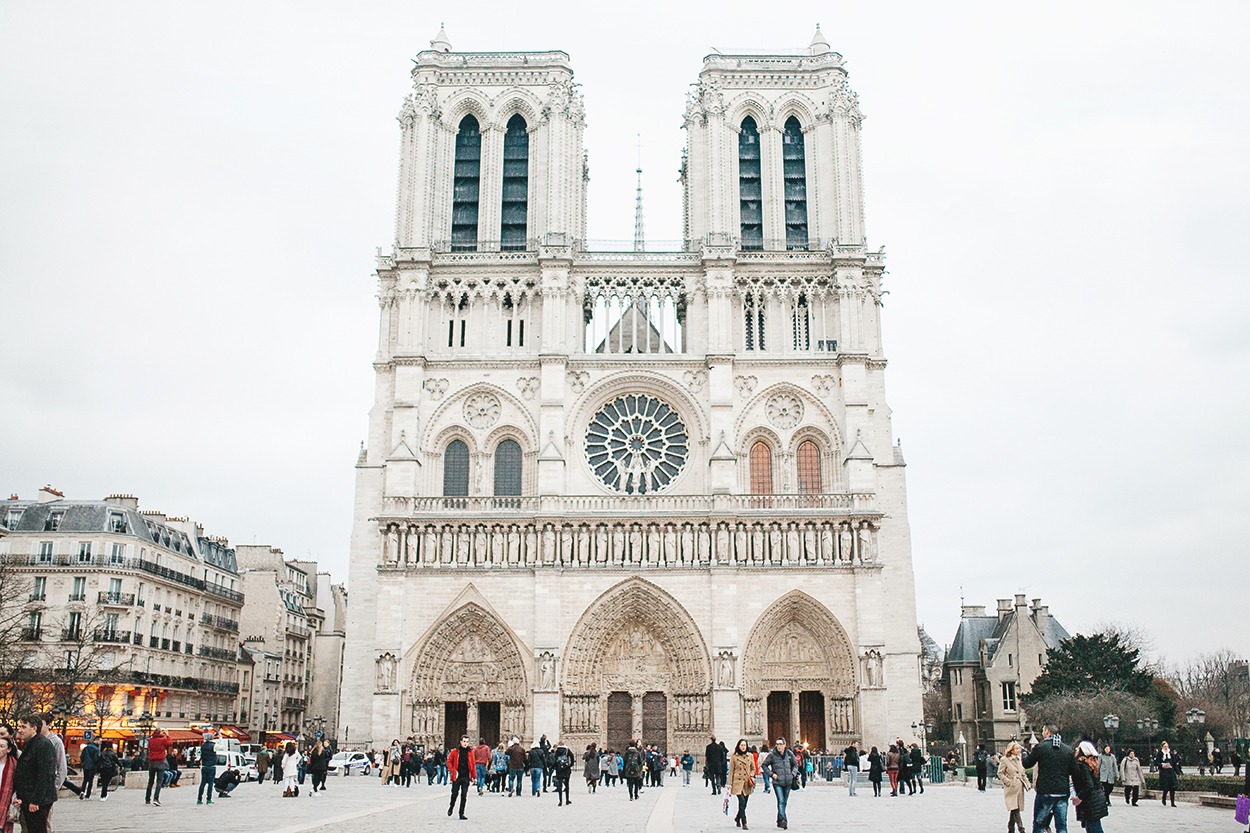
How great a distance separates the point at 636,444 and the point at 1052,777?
27050 millimetres

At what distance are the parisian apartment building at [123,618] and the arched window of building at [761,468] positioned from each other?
58.9 feet

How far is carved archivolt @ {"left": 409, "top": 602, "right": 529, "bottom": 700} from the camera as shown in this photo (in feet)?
113

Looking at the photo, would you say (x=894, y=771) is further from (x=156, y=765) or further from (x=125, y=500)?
(x=125, y=500)

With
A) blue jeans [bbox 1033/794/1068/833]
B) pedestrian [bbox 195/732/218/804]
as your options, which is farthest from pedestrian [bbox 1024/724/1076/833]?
pedestrian [bbox 195/732/218/804]

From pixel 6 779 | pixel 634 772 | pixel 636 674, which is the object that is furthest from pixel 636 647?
pixel 6 779

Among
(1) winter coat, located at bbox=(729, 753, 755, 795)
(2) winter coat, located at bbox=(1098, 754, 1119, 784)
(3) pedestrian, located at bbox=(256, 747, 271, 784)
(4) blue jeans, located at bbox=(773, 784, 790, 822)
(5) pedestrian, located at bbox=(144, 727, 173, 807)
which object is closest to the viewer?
(4) blue jeans, located at bbox=(773, 784, 790, 822)

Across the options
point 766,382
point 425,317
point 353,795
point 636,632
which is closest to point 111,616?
point 425,317

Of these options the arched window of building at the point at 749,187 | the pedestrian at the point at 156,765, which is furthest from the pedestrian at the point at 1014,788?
the arched window of building at the point at 749,187

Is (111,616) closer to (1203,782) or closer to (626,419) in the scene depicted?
(626,419)

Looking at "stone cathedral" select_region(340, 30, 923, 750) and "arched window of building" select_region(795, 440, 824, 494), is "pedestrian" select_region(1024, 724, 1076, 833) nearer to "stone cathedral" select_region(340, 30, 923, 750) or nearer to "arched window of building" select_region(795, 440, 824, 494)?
"stone cathedral" select_region(340, 30, 923, 750)

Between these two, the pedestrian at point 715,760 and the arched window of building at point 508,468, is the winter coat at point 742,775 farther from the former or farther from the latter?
the arched window of building at point 508,468

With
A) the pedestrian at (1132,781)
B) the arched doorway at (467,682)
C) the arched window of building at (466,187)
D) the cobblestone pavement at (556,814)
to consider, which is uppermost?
the arched window of building at (466,187)

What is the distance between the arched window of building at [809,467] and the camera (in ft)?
121

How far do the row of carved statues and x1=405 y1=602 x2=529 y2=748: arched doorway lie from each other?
182 centimetres
